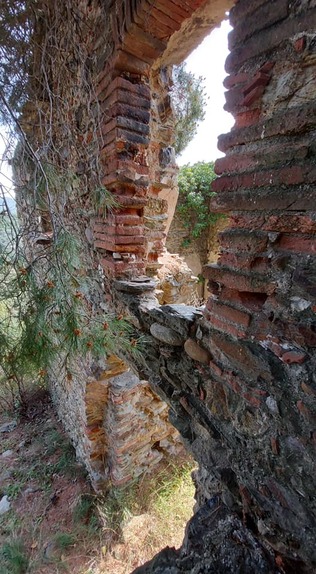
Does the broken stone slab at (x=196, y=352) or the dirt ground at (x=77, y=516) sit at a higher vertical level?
the broken stone slab at (x=196, y=352)

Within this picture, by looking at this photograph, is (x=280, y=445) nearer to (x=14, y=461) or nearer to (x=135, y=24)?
(x=135, y=24)

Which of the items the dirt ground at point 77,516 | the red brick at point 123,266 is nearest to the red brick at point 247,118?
the red brick at point 123,266

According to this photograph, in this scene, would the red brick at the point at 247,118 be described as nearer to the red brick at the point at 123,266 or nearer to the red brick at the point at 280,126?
the red brick at the point at 280,126

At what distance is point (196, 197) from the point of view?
7523mm

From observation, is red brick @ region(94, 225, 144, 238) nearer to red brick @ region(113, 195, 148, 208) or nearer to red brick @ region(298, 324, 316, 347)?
red brick @ region(113, 195, 148, 208)

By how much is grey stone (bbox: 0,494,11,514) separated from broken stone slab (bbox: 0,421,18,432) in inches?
48.4

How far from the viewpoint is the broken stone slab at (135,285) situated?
81.1 inches

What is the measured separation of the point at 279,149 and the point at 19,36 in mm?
2145

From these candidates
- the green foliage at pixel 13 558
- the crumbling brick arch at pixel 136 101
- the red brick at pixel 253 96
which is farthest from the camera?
the green foliage at pixel 13 558

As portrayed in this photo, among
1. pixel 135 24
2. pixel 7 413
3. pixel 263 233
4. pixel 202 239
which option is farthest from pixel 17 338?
pixel 202 239

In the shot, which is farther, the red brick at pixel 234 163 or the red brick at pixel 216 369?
the red brick at pixel 216 369

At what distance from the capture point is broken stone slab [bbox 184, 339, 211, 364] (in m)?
1.34

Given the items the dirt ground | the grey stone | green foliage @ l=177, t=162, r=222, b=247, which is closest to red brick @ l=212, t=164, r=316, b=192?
the dirt ground

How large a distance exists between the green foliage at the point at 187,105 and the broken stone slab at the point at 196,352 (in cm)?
689
